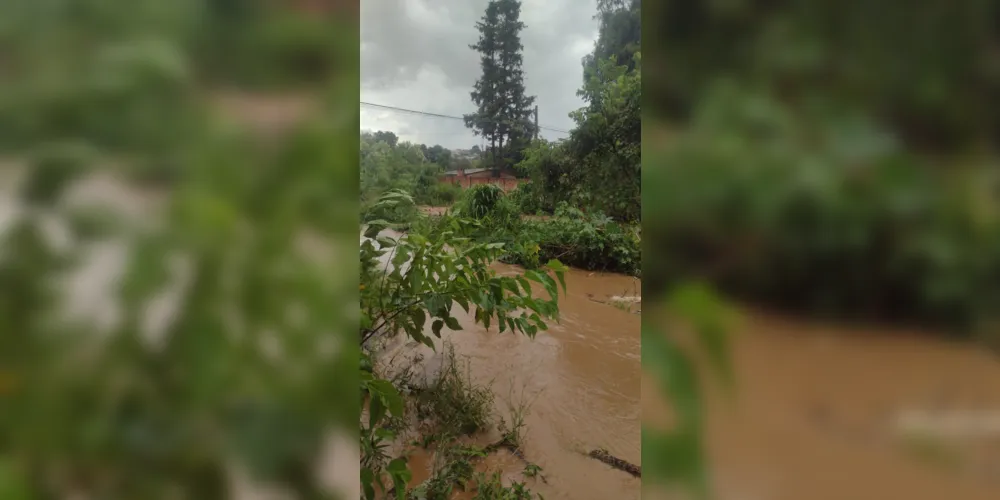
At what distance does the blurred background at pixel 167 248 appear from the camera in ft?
0.97

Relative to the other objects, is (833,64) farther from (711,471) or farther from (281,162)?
(281,162)

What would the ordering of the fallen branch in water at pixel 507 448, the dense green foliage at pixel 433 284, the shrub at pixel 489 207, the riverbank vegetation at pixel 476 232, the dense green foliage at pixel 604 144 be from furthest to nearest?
the fallen branch in water at pixel 507 448, the shrub at pixel 489 207, the dense green foliage at pixel 433 284, the riverbank vegetation at pixel 476 232, the dense green foliage at pixel 604 144

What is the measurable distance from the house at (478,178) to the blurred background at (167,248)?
70 centimetres

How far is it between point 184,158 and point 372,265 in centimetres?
60

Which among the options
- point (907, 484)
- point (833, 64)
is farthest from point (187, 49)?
point (907, 484)

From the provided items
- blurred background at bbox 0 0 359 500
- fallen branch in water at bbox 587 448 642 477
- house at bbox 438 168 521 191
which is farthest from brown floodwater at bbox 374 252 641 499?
blurred background at bbox 0 0 359 500

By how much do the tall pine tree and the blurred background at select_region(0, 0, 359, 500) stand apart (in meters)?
0.72

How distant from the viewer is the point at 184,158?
31 centimetres

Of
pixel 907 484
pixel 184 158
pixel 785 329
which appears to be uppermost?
pixel 184 158

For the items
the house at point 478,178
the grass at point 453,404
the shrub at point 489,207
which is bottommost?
the grass at point 453,404

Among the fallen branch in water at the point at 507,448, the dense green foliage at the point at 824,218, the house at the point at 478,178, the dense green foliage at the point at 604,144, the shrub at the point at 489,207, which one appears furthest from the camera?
the fallen branch in water at the point at 507,448

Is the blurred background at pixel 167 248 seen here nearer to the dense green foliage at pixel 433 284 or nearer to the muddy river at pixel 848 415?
the muddy river at pixel 848 415

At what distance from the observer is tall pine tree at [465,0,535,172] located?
98 centimetres

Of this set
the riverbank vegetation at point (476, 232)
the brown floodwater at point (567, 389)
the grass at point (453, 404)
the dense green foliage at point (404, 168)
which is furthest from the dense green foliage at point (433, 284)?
the grass at point (453, 404)
